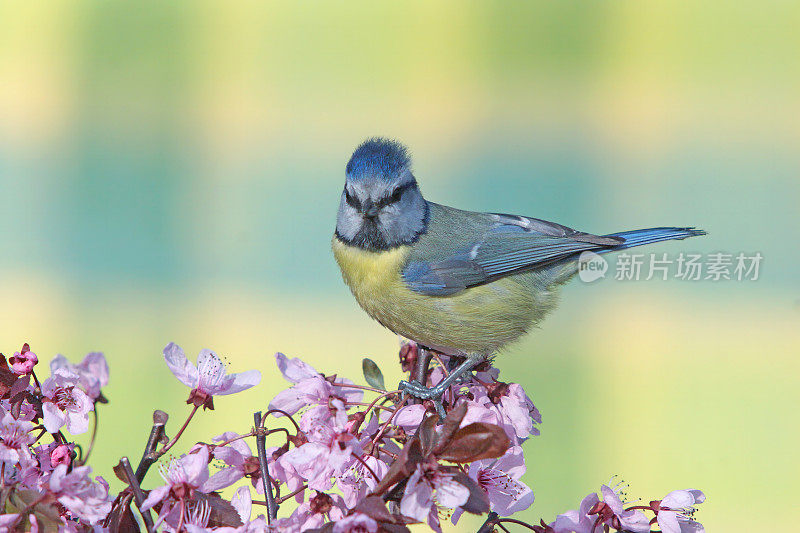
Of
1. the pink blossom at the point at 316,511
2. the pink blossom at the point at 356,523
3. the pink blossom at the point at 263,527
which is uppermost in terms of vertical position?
the pink blossom at the point at 356,523

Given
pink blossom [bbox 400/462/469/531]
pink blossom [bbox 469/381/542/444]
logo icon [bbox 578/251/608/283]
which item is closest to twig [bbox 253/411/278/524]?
pink blossom [bbox 400/462/469/531]

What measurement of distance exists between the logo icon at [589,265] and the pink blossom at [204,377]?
863 mm

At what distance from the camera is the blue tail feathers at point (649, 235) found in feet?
4.88

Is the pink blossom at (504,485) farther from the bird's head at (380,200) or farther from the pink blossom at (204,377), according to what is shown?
the bird's head at (380,200)

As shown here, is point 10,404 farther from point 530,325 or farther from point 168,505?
point 530,325

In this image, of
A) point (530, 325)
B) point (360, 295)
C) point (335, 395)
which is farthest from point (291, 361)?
point (530, 325)

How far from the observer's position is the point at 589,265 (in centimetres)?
150

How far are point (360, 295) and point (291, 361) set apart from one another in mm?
601

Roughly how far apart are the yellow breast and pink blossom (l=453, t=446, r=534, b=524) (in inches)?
21.2

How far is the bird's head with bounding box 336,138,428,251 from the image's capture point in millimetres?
1280

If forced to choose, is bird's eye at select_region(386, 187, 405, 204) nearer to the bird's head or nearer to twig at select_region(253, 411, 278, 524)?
the bird's head

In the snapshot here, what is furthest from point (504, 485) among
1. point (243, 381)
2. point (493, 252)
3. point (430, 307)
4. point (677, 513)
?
point (493, 252)

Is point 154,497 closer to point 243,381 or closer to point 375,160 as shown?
point 243,381

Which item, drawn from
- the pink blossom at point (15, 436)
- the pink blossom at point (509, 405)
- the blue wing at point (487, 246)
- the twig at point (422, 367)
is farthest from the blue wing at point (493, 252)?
the pink blossom at point (15, 436)
